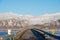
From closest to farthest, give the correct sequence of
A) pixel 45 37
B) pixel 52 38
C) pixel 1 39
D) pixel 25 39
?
pixel 52 38, pixel 45 37, pixel 25 39, pixel 1 39

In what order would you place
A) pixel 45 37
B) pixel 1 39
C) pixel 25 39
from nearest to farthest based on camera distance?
pixel 45 37, pixel 25 39, pixel 1 39

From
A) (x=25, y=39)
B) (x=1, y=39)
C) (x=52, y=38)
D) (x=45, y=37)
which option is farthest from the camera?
(x=1, y=39)

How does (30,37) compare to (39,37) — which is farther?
(30,37)

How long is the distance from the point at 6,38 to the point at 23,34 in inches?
41.1

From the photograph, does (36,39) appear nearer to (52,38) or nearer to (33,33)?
(33,33)

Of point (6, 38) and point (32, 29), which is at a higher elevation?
point (32, 29)

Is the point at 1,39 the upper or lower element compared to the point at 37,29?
lower

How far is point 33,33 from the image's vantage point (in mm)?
4602

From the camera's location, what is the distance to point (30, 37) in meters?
4.86

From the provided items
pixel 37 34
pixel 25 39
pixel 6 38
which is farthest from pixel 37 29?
pixel 6 38

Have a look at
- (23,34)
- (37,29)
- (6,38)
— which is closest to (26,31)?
(23,34)

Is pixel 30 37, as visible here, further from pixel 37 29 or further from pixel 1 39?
pixel 1 39

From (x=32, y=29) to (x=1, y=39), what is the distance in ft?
4.79

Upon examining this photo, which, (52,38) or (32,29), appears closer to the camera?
(52,38)
